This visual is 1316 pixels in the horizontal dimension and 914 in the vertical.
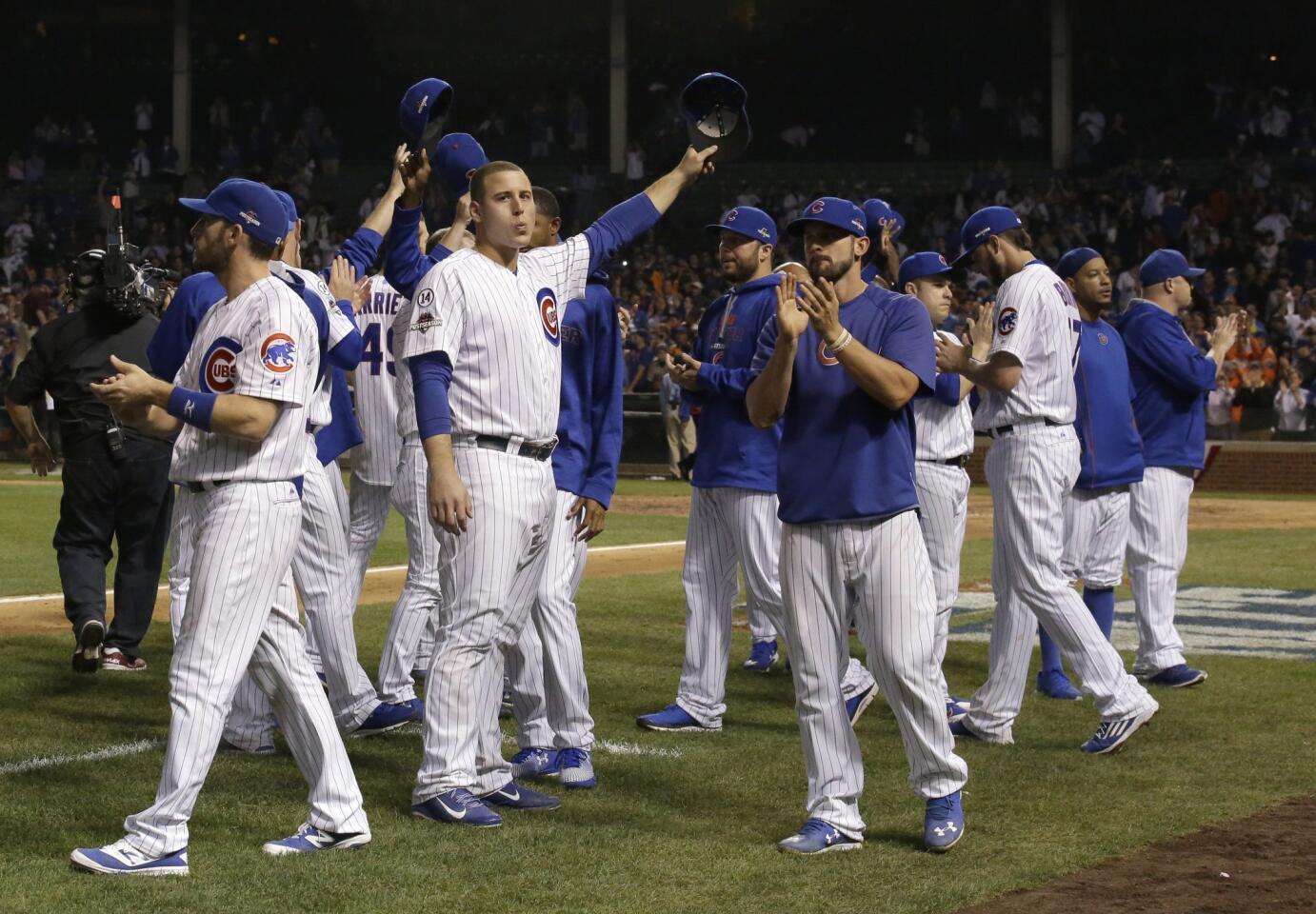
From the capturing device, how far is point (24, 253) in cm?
3441

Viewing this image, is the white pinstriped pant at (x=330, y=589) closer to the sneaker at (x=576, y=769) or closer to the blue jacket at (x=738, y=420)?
the sneaker at (x=576, y=769)

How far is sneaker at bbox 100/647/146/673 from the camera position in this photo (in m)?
8.28

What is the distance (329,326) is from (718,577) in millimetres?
2208

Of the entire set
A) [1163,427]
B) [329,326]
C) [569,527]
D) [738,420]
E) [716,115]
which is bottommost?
[569,527]

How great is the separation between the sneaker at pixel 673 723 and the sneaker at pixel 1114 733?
153 centimetres

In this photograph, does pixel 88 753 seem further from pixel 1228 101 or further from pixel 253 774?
pixel 1228 101

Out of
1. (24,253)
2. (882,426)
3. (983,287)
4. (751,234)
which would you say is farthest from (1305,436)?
(24,253)

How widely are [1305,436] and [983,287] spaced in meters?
6.83

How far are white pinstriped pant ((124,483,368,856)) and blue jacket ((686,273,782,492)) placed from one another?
2471 mm

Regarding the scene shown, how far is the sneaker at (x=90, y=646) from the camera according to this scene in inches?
308

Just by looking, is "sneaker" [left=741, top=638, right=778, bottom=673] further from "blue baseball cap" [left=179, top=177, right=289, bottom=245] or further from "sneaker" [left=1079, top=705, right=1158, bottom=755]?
"blue baseball cap" [left=179, top=177, right=289, bottom=245]

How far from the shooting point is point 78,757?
6316 mm

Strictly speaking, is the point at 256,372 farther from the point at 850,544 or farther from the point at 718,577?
the point at 718,577

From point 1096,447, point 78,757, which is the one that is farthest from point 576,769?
point 1096,447
